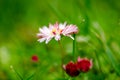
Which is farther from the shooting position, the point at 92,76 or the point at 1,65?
the point at 1,65

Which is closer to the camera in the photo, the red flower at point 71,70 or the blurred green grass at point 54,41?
the red flower at point 71,70

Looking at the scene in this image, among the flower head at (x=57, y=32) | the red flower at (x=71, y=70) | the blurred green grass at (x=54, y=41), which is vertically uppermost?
the blurred green grass at (x=54, y=41)

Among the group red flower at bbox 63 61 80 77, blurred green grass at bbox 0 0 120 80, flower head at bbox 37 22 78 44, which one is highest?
blurred green grass at bbox 0 0 120 80

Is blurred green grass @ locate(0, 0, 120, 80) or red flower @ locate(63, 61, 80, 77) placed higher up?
blurred green grass @ locate(0, 0, 120, 80)

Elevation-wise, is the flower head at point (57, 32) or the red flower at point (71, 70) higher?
the flower head at point (57, 32)

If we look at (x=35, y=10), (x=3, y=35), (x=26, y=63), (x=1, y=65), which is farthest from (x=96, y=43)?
(x=35, y=10)

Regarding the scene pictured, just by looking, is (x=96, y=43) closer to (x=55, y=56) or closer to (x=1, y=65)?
(x=55, y=56)

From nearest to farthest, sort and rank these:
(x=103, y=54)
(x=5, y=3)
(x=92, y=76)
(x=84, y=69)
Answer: (x=84, y=69), (x=92, y=76), (x=103, y=54), (x=5, y=3)

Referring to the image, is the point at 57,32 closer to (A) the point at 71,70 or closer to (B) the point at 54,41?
(A) the point at 71,70

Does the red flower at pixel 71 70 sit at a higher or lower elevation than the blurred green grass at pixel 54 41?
lower
